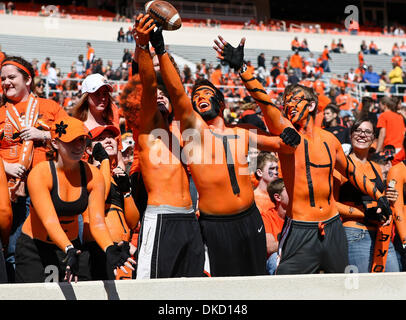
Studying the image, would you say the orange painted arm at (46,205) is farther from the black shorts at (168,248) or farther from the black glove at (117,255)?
Answer: the black shorts at (168,248)

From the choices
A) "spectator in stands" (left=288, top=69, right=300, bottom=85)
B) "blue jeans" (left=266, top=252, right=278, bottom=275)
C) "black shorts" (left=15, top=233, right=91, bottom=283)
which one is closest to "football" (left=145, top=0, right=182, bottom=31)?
"black shorts" (left=15, top=233, right=91, bottom=283)

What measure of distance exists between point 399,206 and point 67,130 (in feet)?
9.71

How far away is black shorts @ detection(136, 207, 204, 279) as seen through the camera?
12.4ft

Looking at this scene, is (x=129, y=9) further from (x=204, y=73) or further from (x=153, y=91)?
(x=153, y=91)

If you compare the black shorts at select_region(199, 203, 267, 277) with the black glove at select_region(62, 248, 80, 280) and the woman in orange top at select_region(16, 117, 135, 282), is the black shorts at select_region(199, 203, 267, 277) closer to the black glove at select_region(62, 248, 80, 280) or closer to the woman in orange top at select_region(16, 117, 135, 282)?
the woman in orange top at select_region(16, 117, 135, 282)

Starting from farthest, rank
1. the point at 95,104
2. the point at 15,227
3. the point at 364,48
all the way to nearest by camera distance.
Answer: the point at 364,48 < the point at 95,104 < the point at 15,227

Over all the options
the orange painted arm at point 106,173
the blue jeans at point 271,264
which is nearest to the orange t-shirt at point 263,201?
→ the blue jeans at point 271,264

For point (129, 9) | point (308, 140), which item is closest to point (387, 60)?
point (129, 9)

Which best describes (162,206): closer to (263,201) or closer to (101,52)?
(263,201)

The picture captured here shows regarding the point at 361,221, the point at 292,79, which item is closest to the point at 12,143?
the point at 361,221

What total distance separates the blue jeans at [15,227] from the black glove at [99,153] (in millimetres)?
671

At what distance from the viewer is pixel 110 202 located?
461cm

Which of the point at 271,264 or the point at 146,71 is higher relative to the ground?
the point at 146,71

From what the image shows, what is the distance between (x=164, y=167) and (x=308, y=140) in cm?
123
